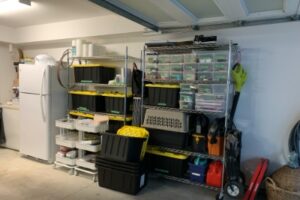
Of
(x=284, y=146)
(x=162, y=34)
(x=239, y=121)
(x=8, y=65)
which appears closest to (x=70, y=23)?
(x=162, y=34)

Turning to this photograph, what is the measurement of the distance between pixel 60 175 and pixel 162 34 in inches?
105

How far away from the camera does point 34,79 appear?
400 cm

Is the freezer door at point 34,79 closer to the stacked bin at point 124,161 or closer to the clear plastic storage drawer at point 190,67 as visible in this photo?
the stacked bin at point 124,161

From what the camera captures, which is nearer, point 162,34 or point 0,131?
point 162,34

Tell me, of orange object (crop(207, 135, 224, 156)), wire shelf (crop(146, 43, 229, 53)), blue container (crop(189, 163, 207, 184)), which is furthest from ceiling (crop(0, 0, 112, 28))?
blue container (crop(189, 163, 207, 184))

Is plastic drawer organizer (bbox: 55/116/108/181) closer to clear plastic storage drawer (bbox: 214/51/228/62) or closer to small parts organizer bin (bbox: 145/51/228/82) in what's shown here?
small parts organizer bin (bbox: 145/51/228/82)

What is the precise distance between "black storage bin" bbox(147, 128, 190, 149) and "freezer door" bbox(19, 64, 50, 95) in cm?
190

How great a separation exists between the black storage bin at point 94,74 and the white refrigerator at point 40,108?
388mm

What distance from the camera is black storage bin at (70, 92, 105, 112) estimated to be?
3.90m

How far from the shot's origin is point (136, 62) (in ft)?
13.3

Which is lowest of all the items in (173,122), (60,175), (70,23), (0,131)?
(60,175)

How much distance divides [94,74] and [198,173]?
2195 millimetres

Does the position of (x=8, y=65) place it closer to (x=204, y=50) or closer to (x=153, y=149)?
(x=153, y=149)

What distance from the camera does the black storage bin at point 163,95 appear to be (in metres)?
3.28
